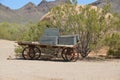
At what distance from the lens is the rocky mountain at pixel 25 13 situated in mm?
102312

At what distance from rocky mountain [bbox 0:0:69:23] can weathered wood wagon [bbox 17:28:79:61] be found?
75014 millimetres

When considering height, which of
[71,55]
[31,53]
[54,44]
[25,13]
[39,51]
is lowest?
[71,55]

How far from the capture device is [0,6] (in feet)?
359

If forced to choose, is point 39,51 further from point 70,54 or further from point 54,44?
point 70,54

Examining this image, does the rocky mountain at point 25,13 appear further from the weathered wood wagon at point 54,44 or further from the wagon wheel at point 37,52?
the weathered wood wagon at point 54,44

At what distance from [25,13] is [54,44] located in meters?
92.5

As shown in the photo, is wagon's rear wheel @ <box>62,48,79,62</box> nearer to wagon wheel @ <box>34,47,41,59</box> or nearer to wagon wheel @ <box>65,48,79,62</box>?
wagon wheel @ <box>65,48,79,62</box>

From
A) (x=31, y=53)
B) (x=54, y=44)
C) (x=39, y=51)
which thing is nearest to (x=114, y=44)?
(x=54, y=44)

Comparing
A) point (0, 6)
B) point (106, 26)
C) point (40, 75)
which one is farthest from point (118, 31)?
point (0, 6)

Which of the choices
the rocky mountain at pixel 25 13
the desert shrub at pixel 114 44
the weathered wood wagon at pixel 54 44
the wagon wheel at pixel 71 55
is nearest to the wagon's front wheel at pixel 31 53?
the weathered wood wagon at pixel 54 44

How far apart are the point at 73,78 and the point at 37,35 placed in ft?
35.4

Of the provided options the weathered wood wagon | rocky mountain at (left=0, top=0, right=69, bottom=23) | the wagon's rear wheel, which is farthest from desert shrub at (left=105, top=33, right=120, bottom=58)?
rocky mountain at (left=0, top=0, right=69, bottom=23)

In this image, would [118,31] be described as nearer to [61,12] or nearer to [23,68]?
[61,12]

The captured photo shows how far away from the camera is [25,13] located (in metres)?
114
